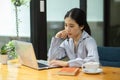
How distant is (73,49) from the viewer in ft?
8.06

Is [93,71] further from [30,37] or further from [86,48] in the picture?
[30,37]

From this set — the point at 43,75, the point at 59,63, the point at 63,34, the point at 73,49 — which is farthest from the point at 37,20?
the point at 43,75

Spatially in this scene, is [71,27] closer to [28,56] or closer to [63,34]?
[63,34]

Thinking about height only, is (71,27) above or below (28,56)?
→ above

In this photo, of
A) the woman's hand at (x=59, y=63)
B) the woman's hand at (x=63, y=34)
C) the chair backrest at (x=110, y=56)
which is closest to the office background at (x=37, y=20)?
the woman's hand at (x=63, y=34)

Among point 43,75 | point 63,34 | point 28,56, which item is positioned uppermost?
point 63,34

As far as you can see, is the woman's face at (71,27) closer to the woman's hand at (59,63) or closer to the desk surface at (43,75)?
the woman's hand at (59,63)

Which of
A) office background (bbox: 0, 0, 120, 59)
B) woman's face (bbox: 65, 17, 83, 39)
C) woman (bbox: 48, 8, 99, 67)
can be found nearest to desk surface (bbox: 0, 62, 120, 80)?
woman (bbox: 48, 8, 99, 67)

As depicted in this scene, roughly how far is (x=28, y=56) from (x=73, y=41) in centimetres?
53

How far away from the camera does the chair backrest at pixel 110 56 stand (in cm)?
259

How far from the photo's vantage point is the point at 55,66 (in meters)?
2.22

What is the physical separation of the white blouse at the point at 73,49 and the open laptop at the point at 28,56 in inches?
8.0

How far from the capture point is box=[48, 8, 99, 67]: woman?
237cm

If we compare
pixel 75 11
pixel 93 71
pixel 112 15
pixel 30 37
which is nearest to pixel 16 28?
pixel 30 37
